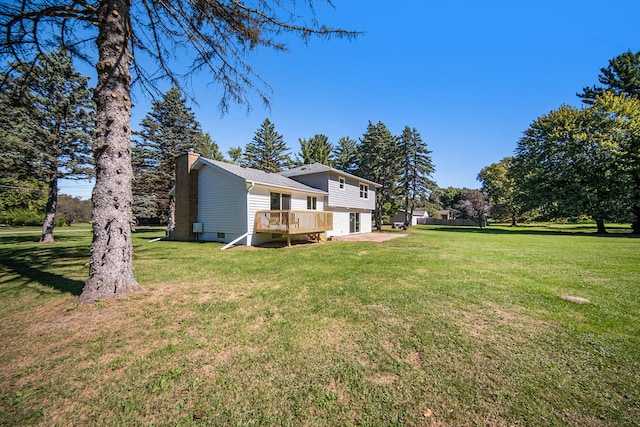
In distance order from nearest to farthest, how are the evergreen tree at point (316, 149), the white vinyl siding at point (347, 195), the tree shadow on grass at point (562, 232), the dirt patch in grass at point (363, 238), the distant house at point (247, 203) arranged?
the distant house at point (247, 203)
the dirt patch in grass at point (363, 238)
the white vinyl siding at point (347, 195)
the tree shadow on grass at point (562, 232)
the evergreen tree at point (316, 149)

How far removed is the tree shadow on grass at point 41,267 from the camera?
17.6 feet

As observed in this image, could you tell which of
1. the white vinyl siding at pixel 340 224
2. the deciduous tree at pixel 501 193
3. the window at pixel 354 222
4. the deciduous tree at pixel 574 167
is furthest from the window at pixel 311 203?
the deciduous tree at pixel 501 193

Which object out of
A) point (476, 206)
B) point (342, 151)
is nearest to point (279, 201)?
point (342, 151)

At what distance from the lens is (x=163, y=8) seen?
16.8ft

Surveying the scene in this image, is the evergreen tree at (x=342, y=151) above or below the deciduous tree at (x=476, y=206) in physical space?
above

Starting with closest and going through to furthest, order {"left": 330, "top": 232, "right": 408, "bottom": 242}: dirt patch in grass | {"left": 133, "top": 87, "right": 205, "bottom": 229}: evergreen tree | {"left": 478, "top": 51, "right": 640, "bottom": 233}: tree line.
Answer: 1. {"left": 330, "top": 232, "right": 408, "bottom": 242}: dirt patch in grass
2. {"left": 478, "top": 51, "right": 640, "bottom": 233}: tree line
3. {"left": 133, "top": 87, "right": 205, "bottom": 229}: evergreen tree

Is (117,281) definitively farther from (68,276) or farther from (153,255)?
(153,255)

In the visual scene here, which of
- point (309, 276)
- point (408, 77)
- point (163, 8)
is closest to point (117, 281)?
point (309, 276)

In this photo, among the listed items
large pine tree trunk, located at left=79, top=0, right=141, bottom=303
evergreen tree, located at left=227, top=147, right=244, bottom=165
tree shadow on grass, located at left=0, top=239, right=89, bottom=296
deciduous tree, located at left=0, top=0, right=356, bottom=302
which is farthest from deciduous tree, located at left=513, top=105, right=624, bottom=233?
evergreen tree, located at left=227, top=147, right=244, bottom=165

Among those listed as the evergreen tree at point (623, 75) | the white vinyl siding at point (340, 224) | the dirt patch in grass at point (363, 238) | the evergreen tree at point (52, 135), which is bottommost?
the dirt patch in grass at point (363, 238)

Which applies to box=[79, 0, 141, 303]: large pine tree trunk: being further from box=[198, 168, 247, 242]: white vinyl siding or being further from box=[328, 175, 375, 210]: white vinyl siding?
box=[328, 175, 375, 210]: white vinyl siding

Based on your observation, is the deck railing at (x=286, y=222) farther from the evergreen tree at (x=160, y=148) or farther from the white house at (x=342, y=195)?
the evergreen tree at (x=160, y=148)

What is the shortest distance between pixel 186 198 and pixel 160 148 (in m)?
15.1

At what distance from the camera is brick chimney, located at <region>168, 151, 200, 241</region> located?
47.1 feet
